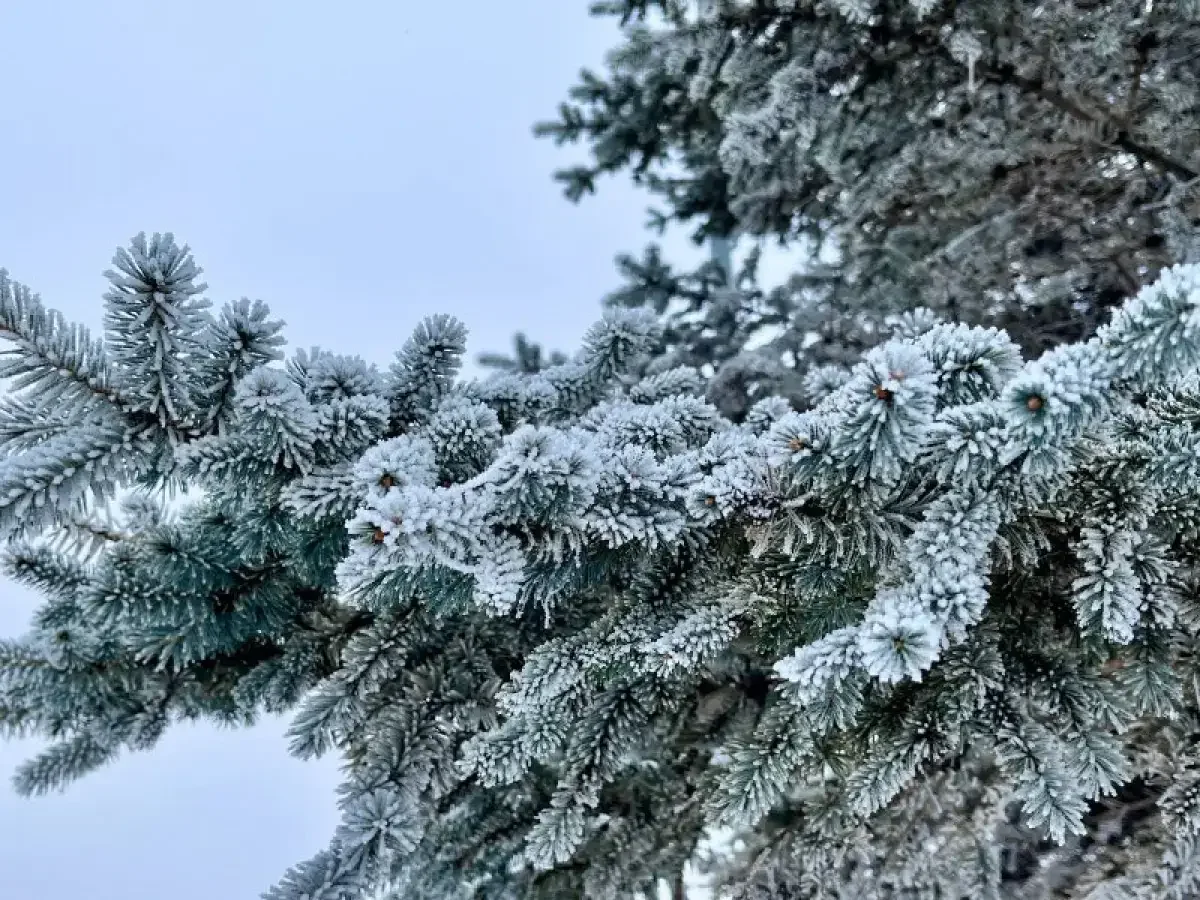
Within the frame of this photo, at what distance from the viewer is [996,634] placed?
1.04 meters

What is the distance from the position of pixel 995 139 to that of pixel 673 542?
221cm

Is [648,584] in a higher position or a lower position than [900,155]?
lower

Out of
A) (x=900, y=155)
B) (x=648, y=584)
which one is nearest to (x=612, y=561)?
(x=648, y=584)

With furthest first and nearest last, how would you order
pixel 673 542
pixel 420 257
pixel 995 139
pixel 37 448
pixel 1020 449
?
pixel 420 257, pixel 995 139, pixel 673 542, pixel 37 448, pixel 1020 449

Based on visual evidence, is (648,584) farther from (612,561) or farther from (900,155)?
(900,155)

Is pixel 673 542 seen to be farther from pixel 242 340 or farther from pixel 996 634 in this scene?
pixel 242 340

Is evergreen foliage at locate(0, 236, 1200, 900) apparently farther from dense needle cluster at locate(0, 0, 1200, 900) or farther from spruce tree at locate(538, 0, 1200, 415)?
spruce tree at locate(538, 0, 1200, 415)

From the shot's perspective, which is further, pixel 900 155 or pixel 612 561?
pixel 900 155

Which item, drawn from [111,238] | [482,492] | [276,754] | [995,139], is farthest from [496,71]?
[482,492]

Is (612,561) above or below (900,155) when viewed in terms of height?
below

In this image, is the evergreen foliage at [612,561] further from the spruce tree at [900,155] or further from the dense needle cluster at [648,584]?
the spruce tree at [900,155]

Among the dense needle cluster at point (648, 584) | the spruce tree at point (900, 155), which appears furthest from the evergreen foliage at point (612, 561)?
the spruce tree at point (900, 155)

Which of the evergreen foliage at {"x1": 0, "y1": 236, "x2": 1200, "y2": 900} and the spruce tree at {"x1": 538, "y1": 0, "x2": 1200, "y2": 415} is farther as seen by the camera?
the spruce tree at {"x1": 538, "y1": 0, "x2": 1200, "y2": 415}

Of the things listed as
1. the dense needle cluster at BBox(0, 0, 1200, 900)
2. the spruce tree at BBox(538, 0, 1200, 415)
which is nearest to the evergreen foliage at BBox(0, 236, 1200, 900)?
the dense needle cluster at BBox(0, 0, 1200, 900)
